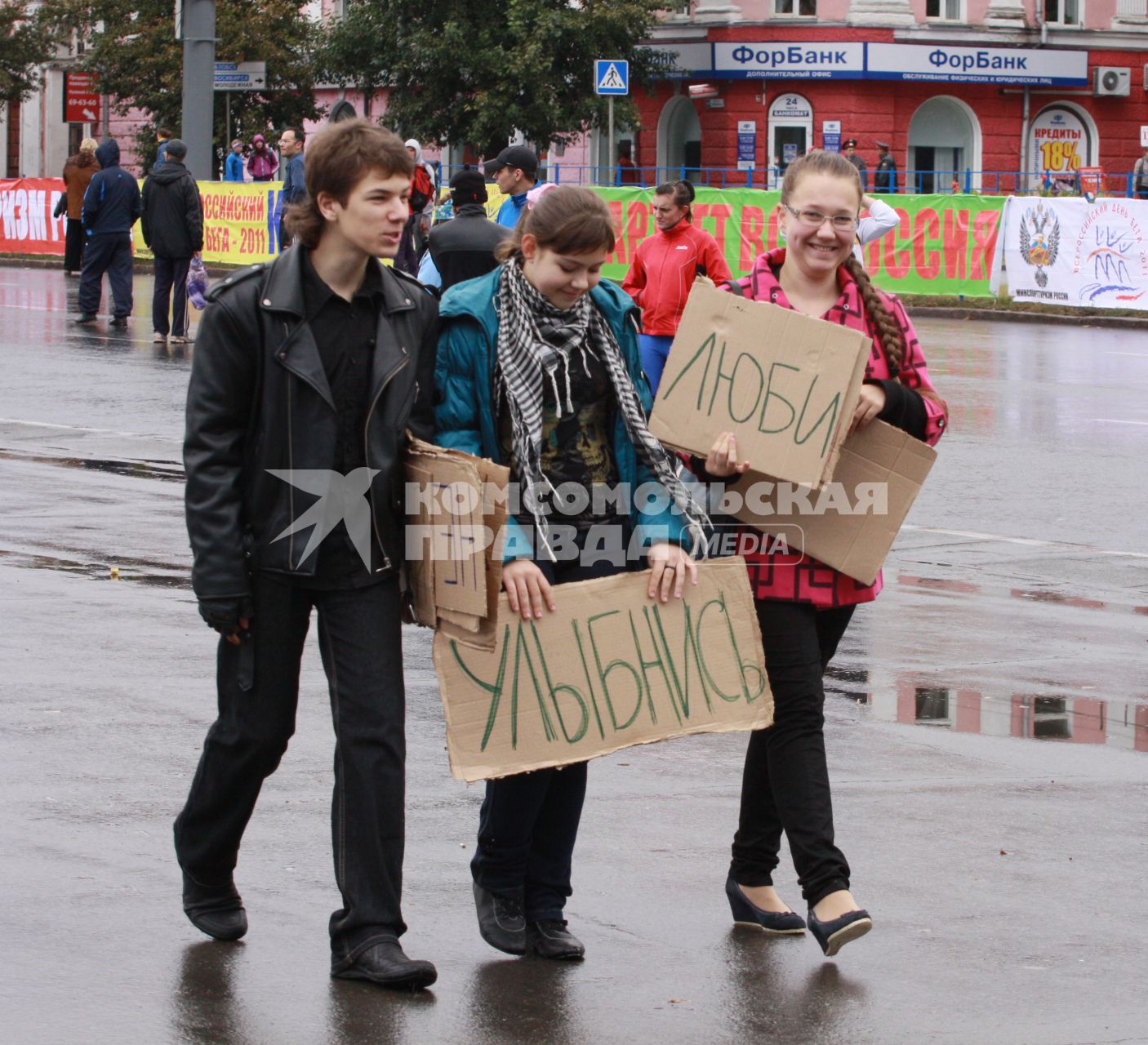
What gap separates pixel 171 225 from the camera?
20.8 meters

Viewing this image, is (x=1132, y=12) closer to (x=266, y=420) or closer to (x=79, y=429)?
(x=79, y=429)

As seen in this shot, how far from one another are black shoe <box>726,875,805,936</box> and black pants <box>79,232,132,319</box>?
19.2 metres

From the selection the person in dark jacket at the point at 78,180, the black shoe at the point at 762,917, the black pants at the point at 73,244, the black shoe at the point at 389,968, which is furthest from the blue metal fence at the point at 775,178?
the black shoe at the point at 389,968

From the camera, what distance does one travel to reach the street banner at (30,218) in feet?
125

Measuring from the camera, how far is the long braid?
16.0ft

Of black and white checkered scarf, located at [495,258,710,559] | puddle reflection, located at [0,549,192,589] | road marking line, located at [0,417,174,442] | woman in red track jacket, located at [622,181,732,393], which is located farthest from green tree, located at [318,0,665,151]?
black and white checkered scarf, located at [495,258,710,559]

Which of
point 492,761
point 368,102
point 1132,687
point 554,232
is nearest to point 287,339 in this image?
point 554,232

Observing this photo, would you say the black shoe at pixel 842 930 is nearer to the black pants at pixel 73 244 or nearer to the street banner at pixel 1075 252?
the street banner at pixel 1075 252

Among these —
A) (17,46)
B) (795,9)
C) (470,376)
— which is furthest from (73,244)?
(470,376)

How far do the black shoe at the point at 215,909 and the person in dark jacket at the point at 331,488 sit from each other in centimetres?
29

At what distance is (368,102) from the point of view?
48.9m

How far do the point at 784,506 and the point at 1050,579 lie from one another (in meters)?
5.22

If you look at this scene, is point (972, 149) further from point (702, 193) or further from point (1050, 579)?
point (1050, 579)

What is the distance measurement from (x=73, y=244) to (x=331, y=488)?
2833cm
